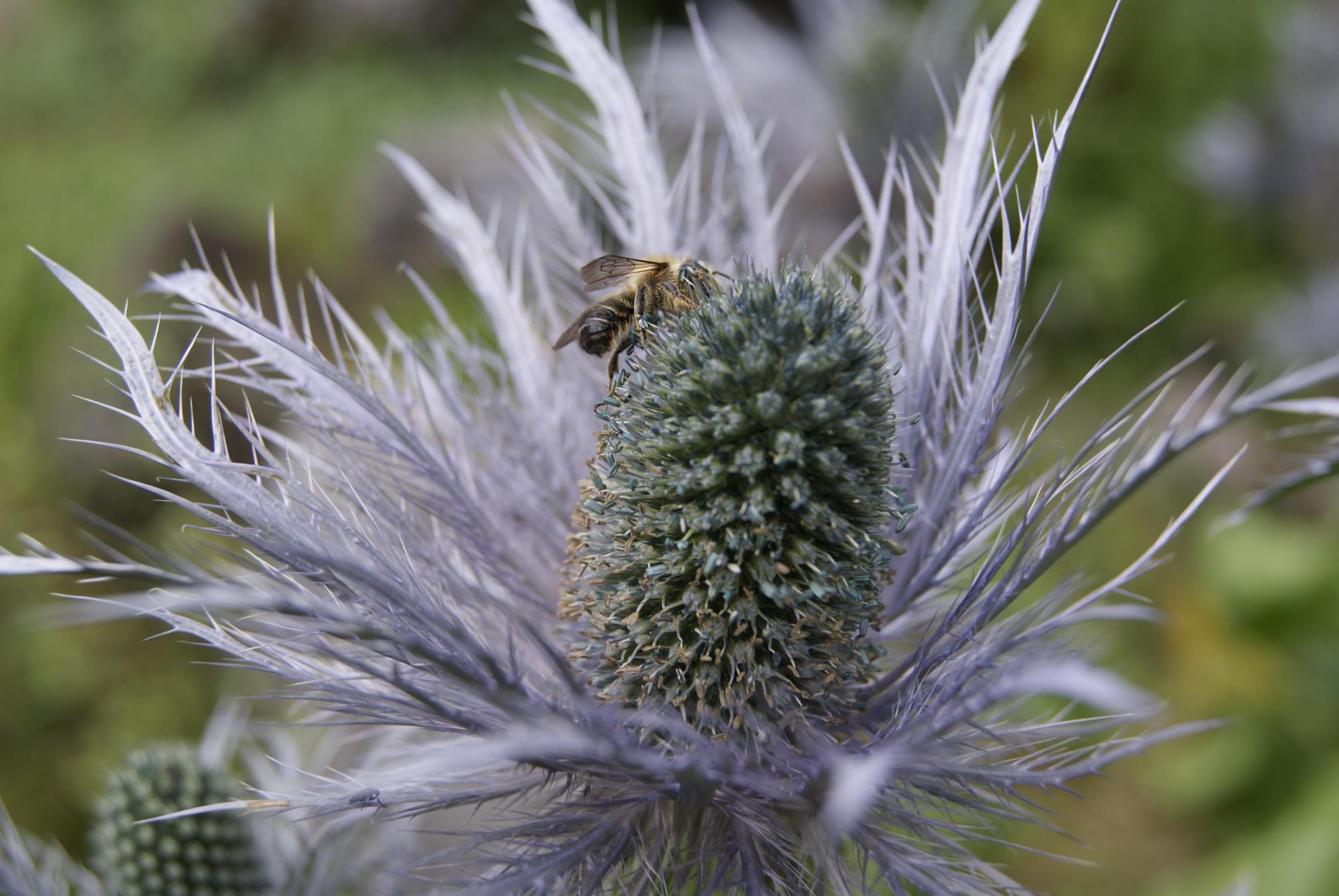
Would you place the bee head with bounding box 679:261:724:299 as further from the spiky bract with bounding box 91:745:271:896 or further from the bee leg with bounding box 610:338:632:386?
the spiky bract with bounding box 91:745:271:896

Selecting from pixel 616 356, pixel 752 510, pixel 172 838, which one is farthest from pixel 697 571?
pixel 172 838

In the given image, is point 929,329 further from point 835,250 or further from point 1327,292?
point 1327,292

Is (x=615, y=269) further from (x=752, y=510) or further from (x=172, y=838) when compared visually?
(x=172, y=838)

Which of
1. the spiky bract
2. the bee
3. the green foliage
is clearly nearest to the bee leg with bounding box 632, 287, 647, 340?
the bee

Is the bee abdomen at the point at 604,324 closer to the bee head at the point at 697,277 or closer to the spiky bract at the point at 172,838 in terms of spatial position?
the bee head at the point at 697,277

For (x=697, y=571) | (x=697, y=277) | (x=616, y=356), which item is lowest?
(x=697, y=571)
